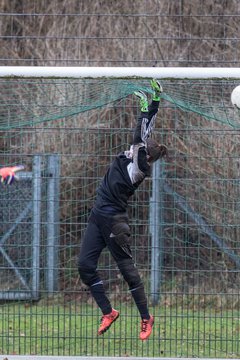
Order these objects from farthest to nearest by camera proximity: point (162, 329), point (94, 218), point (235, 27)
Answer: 1. point (235, 27)
2. point (162, 329)
3. point (94, 218)

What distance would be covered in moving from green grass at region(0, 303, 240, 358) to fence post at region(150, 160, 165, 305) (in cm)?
35

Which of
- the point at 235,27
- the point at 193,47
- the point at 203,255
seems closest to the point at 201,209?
the point at 203,255

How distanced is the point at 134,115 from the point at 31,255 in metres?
1.74

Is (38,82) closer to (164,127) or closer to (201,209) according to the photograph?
(164,127)

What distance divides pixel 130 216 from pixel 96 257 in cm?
145

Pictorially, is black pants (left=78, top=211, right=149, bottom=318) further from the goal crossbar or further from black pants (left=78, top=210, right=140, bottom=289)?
the goal crossbar

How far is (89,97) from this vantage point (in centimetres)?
882

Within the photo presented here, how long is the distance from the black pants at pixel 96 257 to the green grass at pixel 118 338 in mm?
1197

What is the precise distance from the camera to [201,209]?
913 cm

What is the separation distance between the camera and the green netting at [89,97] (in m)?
8.52

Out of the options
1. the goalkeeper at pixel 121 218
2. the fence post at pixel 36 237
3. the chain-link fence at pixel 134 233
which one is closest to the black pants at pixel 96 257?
the goalkeeper at pixel 121 218

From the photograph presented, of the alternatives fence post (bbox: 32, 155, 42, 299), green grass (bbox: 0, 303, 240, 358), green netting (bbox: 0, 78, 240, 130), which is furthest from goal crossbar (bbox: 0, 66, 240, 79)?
green grass (bbox: 0, 303, 240, 358)

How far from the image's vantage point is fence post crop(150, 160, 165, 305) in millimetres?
8906

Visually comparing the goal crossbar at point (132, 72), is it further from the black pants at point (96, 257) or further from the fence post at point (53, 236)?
the fence post at point (53, 236)
